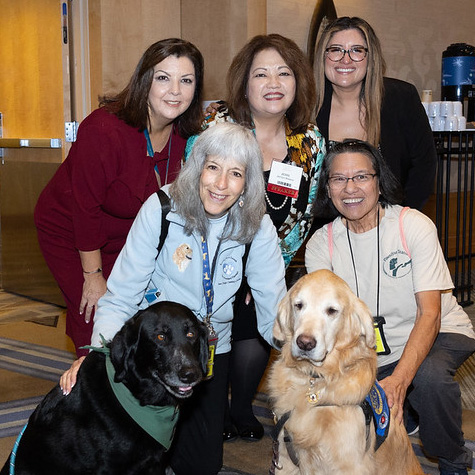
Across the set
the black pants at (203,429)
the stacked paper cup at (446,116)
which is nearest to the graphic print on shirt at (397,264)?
the black pants at (203,429)

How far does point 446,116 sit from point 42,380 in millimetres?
3353

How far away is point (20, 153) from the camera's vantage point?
5.56 meters

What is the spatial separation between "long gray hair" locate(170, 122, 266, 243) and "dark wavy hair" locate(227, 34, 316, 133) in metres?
0.56

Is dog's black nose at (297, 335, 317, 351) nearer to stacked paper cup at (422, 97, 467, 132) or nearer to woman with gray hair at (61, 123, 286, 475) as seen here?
woman with gray hair at (61, 123, 286, 475)

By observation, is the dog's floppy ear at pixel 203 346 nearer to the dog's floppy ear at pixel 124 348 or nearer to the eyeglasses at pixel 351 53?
the dog's floppy ear at pixel 124 348

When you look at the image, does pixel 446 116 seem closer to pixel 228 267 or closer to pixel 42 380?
pixel 228 267

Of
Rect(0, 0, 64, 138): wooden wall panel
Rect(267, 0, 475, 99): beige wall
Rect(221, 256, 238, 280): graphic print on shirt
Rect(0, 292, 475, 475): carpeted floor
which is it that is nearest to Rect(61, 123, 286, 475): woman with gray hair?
Rect(221, 256, 238, 280): graphic print on shirt

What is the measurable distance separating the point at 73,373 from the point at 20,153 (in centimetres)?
388

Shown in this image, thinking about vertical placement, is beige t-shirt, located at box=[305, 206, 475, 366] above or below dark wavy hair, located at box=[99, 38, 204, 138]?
below

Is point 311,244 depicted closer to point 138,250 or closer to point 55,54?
point 138,250

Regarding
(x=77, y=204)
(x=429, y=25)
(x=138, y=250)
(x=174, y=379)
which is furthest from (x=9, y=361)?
(x=429, y=25)

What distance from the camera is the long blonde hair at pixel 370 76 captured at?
9.96 feet

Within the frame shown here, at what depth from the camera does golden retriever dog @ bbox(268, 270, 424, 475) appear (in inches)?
79.9

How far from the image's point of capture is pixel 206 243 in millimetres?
2357
